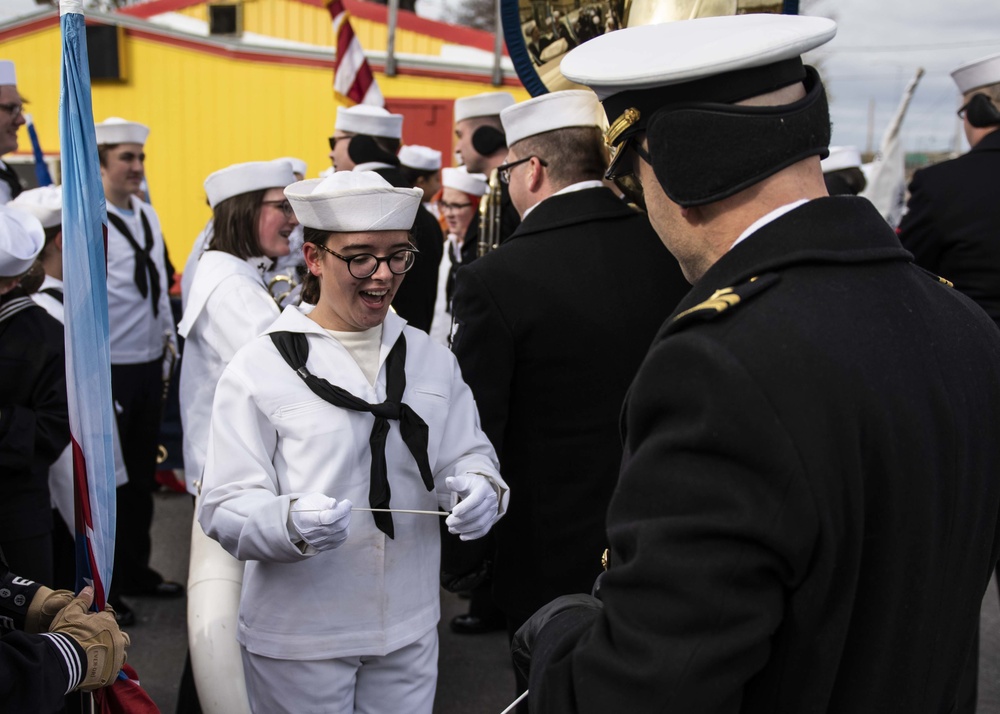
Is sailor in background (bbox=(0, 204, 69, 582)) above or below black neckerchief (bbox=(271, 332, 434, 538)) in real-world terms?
below

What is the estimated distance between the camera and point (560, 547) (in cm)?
282

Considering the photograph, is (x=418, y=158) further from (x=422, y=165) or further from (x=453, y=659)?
(x=453, y=659)

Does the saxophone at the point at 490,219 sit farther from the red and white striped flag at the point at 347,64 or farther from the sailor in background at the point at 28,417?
the red and white striped flag at the point at 347,64

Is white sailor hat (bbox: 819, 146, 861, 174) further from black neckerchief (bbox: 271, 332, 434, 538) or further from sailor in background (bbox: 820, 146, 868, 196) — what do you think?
black neckerchief (bbox: 271, 332, 434, 538)

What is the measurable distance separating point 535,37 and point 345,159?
210 centimetres

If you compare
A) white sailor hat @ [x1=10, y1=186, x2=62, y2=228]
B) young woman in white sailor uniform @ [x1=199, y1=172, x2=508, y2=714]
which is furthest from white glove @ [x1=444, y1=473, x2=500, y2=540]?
white sailor hat @ [x1=10, y1=186, x2=62, y2=228]

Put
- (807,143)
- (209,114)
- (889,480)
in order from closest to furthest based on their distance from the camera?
1. (889,480)
2. (807,143)
3. (209,114)

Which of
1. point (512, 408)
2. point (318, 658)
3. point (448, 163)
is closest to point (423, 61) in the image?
point (448, 163)

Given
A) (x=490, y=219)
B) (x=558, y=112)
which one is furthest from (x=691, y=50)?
(x=490, y=219)

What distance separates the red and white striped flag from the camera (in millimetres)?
7348

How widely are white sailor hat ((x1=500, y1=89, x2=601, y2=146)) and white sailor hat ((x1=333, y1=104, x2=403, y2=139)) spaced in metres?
2.35

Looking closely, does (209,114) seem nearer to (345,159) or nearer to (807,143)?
(345,159)

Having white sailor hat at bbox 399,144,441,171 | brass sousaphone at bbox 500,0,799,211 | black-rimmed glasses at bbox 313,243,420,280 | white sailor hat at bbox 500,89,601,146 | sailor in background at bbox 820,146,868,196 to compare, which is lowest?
white sailor hat at bbox 399,144,441,171

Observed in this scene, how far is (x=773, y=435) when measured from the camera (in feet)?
3.91
